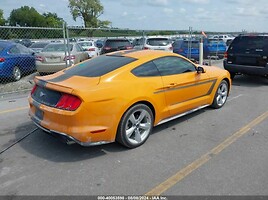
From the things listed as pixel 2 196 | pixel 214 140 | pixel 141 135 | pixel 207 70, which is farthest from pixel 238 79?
pixel 2 196

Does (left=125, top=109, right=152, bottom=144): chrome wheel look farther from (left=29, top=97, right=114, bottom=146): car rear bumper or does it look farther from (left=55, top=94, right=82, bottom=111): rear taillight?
(left=55, top=94, right=82, bottom=111): rear taillight

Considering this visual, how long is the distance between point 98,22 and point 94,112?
246 ft

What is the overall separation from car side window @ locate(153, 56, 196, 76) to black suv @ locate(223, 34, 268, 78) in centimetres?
444

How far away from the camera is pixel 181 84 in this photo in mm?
4938

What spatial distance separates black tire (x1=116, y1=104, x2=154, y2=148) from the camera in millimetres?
3992

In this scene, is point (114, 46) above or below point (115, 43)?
below

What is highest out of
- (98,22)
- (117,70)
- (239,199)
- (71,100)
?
(98,22)

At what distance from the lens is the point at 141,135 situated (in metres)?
4.34

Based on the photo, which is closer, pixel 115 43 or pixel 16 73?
pixel 16 73

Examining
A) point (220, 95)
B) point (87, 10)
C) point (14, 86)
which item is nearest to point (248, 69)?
point (220, 95)

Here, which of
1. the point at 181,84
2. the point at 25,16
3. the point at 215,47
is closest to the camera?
the point at 181,84

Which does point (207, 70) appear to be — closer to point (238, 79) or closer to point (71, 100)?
point (71, 100)

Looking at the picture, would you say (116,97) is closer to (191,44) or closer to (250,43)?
(250,43)

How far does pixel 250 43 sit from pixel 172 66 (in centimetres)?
532
